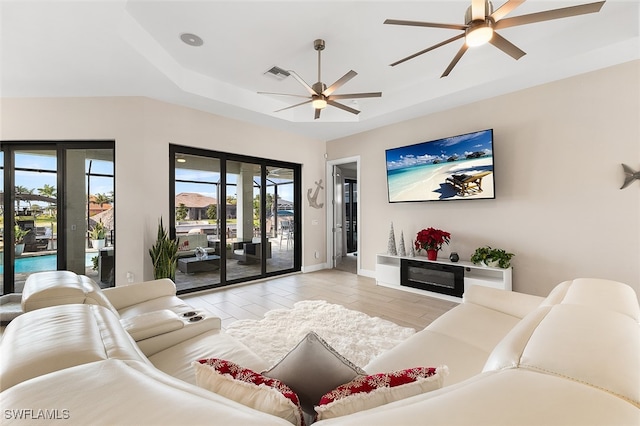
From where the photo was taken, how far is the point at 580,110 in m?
3.24

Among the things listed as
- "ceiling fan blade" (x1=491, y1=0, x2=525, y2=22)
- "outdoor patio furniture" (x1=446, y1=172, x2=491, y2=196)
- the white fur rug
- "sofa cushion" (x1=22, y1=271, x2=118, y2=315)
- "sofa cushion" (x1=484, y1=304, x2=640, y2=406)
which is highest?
"ceiling fan blade" (x1=491, y1=0, x2=525, y2=22)

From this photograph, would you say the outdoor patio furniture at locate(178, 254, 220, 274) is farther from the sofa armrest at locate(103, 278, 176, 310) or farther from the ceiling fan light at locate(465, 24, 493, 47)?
the ceiling fan light at locate(465, 24, 493, 47)

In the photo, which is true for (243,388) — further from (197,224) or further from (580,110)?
(580,110)

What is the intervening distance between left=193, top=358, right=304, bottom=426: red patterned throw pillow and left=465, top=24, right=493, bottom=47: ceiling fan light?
2543mm

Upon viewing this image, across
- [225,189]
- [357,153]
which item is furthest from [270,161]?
[357,153]

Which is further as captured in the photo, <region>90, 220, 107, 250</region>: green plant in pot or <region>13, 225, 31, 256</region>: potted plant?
<region>90, 220, 107, 250</region>: green plant in pot

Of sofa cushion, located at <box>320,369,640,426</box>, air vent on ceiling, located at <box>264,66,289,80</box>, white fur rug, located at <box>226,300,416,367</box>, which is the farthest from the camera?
air vent on ceiling, located at <box>264,66,289,80</box>

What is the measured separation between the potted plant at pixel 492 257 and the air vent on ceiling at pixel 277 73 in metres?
3.67

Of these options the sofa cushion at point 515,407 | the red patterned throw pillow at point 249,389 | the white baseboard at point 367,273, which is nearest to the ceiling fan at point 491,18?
the sofa cushion at point 515,407

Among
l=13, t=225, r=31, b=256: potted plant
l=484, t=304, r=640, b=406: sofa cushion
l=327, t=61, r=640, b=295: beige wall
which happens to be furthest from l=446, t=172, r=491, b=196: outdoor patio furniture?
l=13, t=225, r=31, b=256: potted plant

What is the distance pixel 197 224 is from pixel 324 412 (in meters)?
4.41

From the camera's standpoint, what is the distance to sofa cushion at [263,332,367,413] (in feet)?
2.85

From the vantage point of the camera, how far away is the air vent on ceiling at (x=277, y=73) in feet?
11.7

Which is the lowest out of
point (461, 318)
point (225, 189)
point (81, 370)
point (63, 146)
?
point (461, 318)
